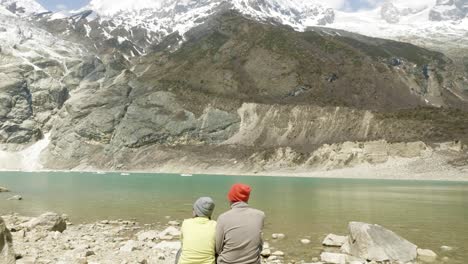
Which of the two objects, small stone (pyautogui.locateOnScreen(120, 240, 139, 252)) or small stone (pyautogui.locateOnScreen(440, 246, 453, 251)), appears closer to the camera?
small stone (pyautogui.locateOnScreen(120, 240, 139, 252))

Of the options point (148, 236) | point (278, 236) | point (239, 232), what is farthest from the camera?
point (278, 236)

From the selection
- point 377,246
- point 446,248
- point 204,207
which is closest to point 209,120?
point 446,248

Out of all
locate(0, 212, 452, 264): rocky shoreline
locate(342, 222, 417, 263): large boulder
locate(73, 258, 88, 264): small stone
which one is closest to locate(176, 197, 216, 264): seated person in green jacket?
locate(73, 258, 88, 264): small stone

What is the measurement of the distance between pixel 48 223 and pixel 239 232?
1806 cm

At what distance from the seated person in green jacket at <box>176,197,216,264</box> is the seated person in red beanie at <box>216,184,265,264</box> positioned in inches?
6.1

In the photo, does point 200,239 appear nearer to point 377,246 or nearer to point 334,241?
point 377,246

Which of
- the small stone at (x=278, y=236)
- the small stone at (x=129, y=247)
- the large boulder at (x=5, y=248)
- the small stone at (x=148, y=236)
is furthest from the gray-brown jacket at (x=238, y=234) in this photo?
the small stone at (x=278, y=236)

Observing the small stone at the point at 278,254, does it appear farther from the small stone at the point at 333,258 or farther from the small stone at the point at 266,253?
the small stone at the point at 333,258

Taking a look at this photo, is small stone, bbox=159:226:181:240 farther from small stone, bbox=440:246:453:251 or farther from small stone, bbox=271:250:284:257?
small stone, bbox=440:246:453:251

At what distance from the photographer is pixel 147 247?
20.0m

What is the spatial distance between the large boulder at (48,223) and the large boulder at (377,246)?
13.6 m

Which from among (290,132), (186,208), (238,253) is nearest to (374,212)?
(186,208)

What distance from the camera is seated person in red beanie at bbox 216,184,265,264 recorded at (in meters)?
9.16

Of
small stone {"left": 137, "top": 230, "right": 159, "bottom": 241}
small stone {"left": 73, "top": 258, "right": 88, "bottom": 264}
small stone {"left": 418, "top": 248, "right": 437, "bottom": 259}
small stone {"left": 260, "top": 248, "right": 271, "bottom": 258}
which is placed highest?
small stone {"left": 73, "top": 258, "right": 88, "bottom": 264}
